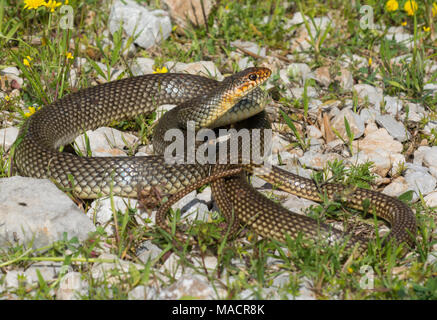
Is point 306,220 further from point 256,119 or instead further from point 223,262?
point 256,119

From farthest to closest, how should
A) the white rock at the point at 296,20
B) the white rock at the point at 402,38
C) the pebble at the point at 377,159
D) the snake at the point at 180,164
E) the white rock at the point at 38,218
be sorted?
the white rock at the point at 296,20, the white rock at the point at 402,38, the pebble at the point at 377,159, the snake at the point at 180,164, the white rock at the point at 38,218

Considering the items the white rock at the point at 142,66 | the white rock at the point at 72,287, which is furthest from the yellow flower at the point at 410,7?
the white rock at the point at 72,287

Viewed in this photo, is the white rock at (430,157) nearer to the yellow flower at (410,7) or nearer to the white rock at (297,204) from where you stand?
the white rock at (297,204)

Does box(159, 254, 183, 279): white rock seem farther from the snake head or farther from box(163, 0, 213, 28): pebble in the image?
box(163, 0, 213, 28): pebble

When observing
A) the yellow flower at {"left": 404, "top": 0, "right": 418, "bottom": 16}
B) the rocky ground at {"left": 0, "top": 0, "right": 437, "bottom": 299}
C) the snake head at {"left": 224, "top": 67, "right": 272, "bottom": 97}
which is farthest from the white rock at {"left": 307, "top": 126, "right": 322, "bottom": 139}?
the yellow flower at {"left": 404, "top": 0, "right": 418, "bottom": 16}

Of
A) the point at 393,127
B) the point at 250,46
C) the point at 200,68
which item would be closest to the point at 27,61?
the point at 200,68
